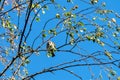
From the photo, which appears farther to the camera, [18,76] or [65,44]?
[18,76]

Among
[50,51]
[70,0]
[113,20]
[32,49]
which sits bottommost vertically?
[50,51]

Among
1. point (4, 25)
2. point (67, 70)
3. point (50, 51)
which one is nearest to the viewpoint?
point (50, 51)

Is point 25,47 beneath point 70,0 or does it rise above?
beneath

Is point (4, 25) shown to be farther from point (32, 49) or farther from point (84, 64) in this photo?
point (84, 64)

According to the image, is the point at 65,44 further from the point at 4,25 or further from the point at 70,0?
the point at 4,25

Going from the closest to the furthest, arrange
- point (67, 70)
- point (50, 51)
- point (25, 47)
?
1. point (50, 51)
2. point (67, 70)
3. point (25, 47)

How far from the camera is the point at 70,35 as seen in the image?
Answer: 330 inches

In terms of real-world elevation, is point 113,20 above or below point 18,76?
above

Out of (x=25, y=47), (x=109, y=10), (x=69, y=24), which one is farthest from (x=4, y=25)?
(x=109, y=10)

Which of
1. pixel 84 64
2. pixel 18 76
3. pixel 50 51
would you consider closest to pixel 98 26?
pixel 84 64

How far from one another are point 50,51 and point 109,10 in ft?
5.85

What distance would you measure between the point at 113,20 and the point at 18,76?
231 centimetres

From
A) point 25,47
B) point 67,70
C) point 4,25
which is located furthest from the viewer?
point 4,25

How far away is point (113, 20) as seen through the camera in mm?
8422
